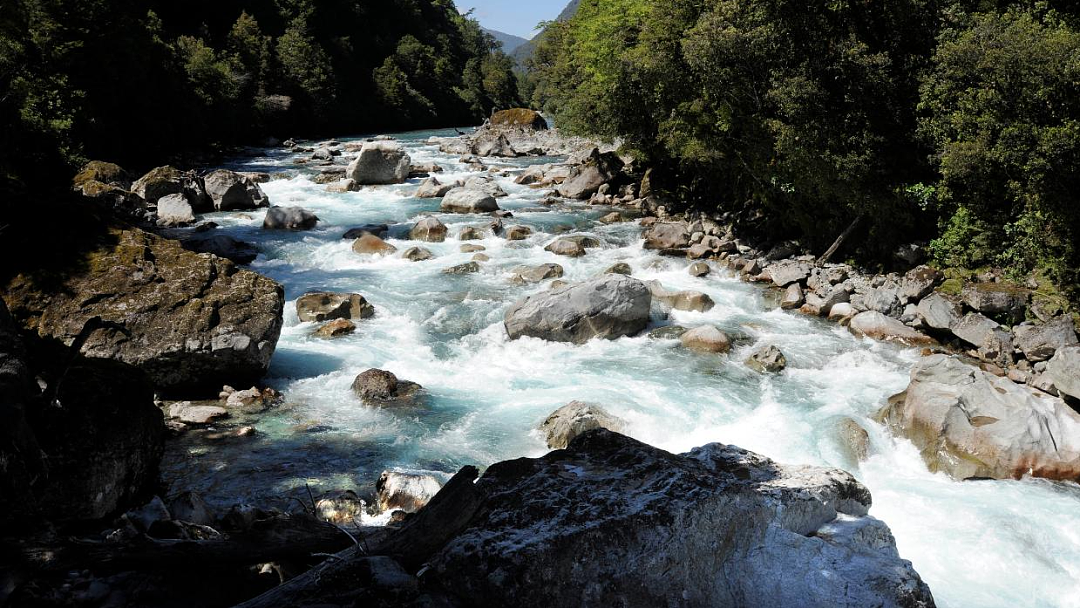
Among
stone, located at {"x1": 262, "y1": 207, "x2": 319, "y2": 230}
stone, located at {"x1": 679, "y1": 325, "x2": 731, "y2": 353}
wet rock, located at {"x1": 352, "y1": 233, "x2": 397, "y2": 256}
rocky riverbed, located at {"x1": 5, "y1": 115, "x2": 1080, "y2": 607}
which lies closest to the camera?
rocky riverbed, located at {"x1": 5, "y1": 115, "x2": 1080, "y2": 607}

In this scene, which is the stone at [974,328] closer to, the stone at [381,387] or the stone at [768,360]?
the stone at [768,360]

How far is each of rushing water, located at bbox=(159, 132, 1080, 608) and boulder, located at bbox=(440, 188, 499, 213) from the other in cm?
586

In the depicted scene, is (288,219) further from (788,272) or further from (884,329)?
(884,329)

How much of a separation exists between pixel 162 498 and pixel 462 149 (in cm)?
3741

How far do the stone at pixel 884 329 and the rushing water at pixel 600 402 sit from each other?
34 cm

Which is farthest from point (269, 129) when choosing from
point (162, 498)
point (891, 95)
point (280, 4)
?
point (162, 498)

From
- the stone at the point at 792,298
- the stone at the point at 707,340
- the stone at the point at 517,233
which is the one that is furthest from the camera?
the stone at the point at 517,233

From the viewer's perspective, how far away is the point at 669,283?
17406mm

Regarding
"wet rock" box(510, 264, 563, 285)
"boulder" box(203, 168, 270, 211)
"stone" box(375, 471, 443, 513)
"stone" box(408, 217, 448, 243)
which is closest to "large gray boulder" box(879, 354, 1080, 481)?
"stone" box(375, 471, 443, 513)

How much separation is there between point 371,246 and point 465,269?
3.30m

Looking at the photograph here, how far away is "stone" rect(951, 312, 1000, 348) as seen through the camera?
13.2 m

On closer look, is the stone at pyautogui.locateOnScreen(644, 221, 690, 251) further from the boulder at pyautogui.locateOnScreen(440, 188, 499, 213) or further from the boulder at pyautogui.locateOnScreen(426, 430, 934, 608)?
the boulder at pyautogui.locateOnScreen(426, 430, 934, 608)

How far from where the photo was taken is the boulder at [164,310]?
391 inches

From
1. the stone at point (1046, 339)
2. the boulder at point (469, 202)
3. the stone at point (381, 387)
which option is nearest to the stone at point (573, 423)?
the stone at point (381, 387)
